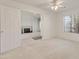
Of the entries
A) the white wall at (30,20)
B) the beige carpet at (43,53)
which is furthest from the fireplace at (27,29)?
the beige carpet at (43,53)

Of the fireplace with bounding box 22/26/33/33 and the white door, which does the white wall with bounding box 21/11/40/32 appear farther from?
the white door

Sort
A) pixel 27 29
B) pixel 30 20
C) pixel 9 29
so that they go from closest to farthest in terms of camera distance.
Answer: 1. pixel 9 29
2. pixel 27 29
3. pixel 30 20

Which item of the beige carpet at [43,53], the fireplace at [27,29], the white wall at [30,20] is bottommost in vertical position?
the beige carpet at [43,53]

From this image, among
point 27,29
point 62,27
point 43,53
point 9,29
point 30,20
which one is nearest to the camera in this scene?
point 43,53

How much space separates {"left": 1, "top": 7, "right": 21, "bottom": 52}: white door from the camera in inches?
143

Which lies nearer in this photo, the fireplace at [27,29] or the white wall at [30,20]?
the fireplace at [27,29]

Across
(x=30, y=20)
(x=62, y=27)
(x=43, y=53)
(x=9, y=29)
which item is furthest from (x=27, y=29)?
(x=43, y=53)

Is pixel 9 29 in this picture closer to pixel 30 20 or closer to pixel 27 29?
pixel 27 29

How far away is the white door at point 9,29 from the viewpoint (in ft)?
11.9

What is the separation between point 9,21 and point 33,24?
5225 mm

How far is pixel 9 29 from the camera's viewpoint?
12.8 ft

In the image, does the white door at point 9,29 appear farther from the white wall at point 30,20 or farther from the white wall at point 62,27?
the white wall at point 62,27

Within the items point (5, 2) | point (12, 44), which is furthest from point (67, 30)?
point (5, 2)

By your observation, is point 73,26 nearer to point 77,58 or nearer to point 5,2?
point 77,58
